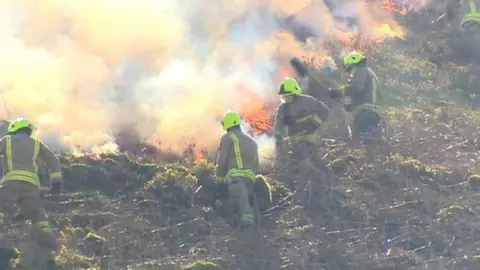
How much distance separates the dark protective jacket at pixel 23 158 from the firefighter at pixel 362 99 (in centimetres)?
583

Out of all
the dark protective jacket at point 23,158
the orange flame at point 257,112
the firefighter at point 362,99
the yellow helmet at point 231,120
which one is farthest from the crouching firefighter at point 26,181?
the firefighter at point 362,99

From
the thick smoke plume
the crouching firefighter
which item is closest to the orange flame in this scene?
the thick smoke plume

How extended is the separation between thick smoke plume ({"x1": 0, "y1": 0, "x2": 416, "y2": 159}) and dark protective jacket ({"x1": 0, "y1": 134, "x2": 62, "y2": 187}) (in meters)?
2.17

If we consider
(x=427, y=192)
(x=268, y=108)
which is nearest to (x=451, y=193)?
(x=427, y=192)

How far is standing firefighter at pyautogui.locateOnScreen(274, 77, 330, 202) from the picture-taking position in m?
14.7

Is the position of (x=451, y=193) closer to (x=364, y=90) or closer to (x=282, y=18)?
(x=364, y=90)

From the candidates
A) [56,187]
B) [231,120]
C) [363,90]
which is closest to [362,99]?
[363,90]

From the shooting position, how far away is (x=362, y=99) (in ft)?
52.3

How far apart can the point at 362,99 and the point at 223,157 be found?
146 inches

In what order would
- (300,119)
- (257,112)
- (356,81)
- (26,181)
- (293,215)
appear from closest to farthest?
(26,181) → (293,215) → (300,119) → (356,81) → (257,112)

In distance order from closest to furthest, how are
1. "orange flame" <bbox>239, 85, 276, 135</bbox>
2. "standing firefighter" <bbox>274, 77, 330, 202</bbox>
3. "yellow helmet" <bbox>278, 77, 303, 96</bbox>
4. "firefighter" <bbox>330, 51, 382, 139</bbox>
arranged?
"standing firefighter" <bbox>274, 77, 330, 202</bbox>
"yellow helmet" <bbox>278, 77, 303, 96</bbox>
"firefighter" <bbox>330, 51, 382, 139</bbox>
"orange flame" <bbox>239, 85, 276, 135</bbox>

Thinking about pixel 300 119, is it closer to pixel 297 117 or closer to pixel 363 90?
pixel 297 117

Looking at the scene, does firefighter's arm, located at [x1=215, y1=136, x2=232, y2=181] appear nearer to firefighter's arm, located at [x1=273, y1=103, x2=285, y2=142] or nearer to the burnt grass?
the burnt grass

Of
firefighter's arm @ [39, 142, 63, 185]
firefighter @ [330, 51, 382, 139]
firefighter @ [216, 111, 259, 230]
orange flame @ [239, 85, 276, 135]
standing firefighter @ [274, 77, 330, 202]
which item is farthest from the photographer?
orange flame @ [239, 85, 276, 135]
